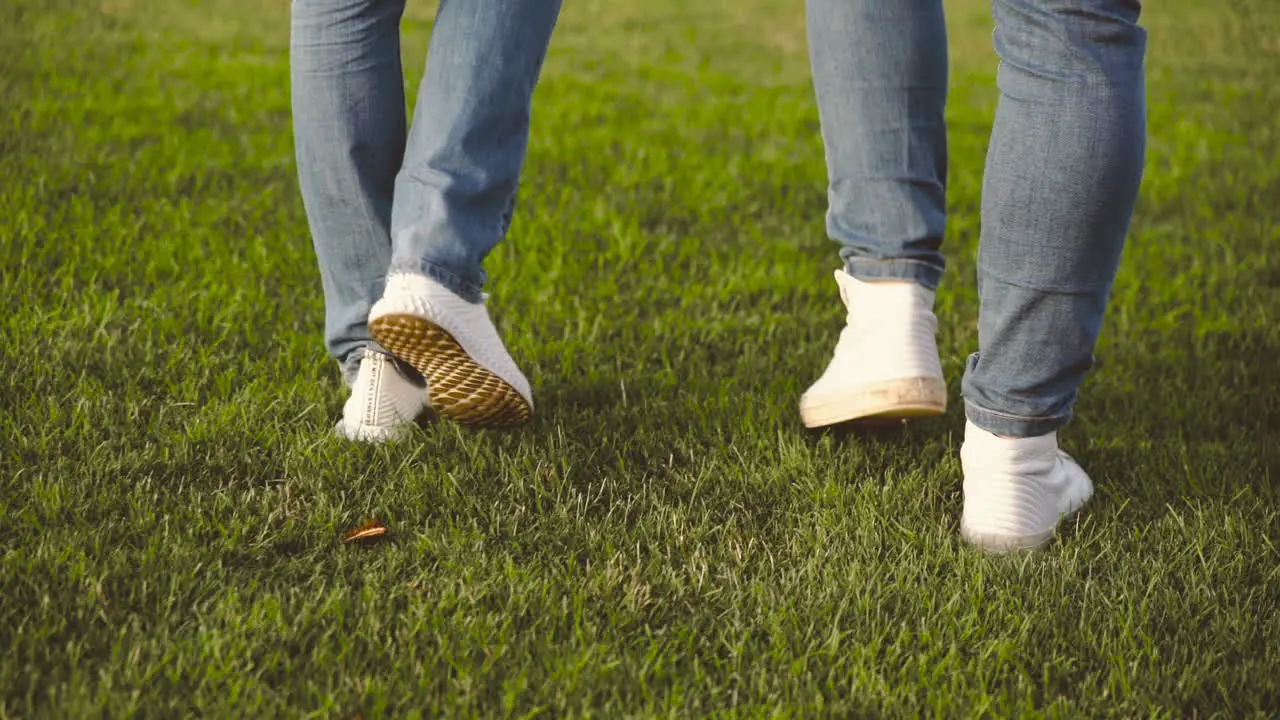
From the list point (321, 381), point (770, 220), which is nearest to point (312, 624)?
point (321, 381)

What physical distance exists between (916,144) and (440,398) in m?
1.12

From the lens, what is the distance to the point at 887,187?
2.45 metres

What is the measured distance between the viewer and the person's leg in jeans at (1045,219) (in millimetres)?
2010

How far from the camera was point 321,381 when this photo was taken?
280cm

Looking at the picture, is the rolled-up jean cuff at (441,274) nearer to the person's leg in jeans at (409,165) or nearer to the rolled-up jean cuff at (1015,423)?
the person's leg in jeans at (409,165)

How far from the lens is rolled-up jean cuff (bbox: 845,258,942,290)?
8.04 feet

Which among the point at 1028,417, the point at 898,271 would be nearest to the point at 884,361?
the point at 898,271

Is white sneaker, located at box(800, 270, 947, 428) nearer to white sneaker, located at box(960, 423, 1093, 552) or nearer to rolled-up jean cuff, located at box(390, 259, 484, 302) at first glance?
white sneaker, located at box(960, 423, 1093, 552)

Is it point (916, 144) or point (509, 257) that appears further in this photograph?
point (509, 257)

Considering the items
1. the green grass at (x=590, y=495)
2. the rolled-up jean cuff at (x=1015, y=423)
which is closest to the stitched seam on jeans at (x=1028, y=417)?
the rolled-up jean cuff at (x=1015, y=423)

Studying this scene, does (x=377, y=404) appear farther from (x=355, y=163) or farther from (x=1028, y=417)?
(x=1028, y=417)

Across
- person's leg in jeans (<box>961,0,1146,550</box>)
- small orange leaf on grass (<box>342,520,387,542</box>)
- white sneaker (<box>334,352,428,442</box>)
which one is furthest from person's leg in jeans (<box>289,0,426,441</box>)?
person's leg in jeans (<box>961,0,1146,550</box>)

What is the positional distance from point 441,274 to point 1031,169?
110cm

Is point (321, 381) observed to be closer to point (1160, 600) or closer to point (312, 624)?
point (312, 624)
